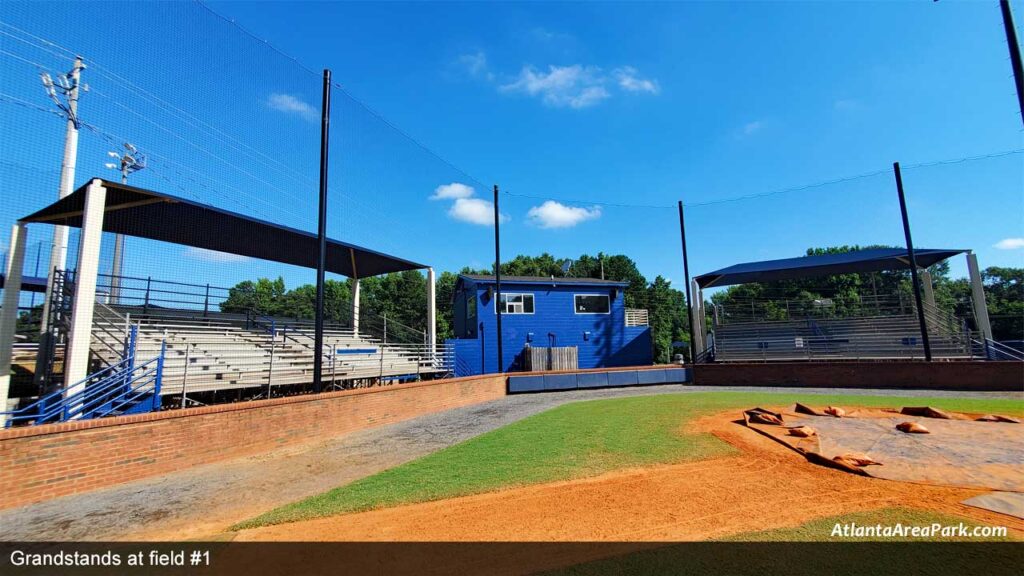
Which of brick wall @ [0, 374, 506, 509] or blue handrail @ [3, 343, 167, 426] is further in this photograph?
blue handrail @ [3, 343, 167, 426]

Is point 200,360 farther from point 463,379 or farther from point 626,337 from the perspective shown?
point 626,337

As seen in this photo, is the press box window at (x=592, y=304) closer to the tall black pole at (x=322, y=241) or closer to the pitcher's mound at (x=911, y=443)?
the pitcher's mound at (x=911, y=443)

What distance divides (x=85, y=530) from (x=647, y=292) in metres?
58.6

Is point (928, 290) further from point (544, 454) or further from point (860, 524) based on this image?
point (544, 454)

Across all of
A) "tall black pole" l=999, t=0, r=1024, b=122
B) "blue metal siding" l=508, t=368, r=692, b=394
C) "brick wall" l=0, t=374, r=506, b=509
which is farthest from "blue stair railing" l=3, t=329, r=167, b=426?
"tall black pole" l=999, t=0, r=1024, b=122

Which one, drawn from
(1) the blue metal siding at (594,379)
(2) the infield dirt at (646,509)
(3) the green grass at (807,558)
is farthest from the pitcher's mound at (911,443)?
(1) the blue metal siding at (594,379)

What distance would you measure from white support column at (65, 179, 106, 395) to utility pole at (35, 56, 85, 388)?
234 centimetres

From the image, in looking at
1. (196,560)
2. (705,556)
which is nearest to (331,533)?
(196,560)

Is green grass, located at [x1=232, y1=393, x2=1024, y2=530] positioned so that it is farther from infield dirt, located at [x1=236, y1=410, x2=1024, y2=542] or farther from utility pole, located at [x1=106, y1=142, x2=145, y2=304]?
utility pole, located at [x1=106, y1=142, x2=145, y2=304]

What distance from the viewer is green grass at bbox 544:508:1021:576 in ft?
10.5

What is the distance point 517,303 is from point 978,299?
64.7 ft

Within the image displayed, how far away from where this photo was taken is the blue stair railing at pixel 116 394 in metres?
6.86

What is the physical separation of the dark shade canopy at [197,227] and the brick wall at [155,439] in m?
4.67

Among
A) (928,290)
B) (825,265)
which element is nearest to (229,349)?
(825,265)
